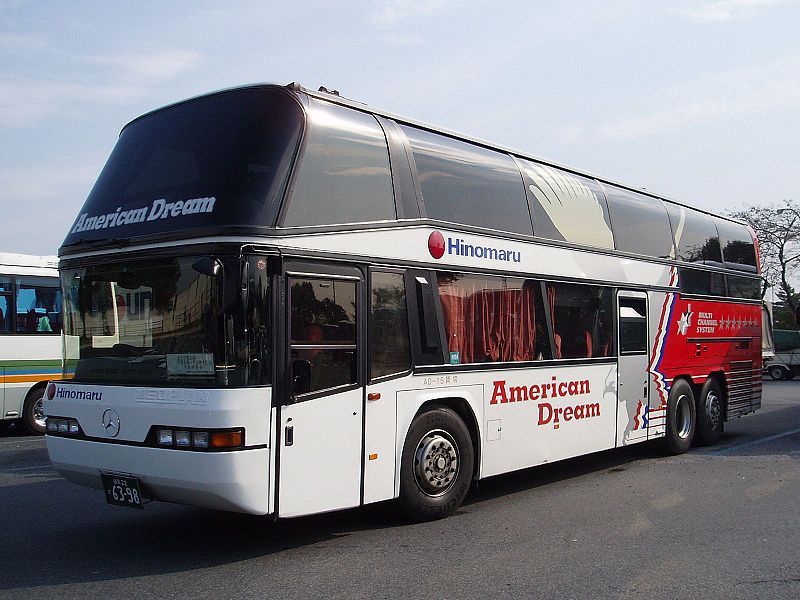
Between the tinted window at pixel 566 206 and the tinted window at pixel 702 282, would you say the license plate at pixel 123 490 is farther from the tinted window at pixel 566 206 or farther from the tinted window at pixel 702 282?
the tinted window at pixel 702 282

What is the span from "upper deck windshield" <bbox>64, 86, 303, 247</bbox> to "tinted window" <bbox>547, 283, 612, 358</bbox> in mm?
4105

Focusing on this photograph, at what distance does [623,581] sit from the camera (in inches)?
232

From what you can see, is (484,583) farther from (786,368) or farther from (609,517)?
(786,368)

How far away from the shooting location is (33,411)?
15.5 metres

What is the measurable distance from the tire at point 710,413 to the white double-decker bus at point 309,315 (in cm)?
393

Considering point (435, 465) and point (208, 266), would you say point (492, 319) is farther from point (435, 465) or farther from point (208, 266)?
point (208, 266)

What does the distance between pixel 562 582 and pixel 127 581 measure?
120 inches

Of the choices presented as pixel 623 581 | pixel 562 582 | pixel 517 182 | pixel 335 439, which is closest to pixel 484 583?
pixel 562 582

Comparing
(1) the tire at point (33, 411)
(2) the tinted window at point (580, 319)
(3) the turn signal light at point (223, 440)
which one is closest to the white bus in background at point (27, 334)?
(1) the tire at point (33, 411)

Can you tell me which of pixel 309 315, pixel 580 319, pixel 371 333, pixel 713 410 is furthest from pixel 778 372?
pixel 309 315

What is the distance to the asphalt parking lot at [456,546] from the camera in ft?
19.0

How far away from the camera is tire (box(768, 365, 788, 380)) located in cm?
3722

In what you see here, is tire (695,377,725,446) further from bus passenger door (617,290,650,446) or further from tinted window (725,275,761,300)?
bus passenger door (617,290,650,446)

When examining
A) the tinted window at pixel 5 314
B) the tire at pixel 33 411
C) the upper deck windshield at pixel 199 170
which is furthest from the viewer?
the tire at pixel 33 411
